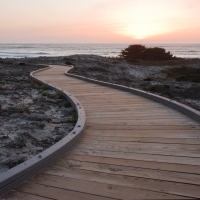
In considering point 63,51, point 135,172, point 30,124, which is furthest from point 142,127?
point 63,51

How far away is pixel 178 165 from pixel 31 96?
20.5 feet

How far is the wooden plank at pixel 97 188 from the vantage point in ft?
7.68

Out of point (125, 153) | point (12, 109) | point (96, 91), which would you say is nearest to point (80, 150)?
point (125, 153)

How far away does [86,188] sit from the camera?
2475 mm

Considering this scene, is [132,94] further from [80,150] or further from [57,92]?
[80,150]

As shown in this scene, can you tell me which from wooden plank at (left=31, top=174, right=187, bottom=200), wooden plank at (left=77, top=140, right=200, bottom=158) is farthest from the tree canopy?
wooden plank at (left=31, top=174, right=187, bottom=200)

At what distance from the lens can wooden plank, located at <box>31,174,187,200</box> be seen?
234 cm

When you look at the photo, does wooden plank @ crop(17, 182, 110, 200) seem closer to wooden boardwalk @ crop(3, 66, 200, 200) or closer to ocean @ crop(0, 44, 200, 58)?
wooden boardwalk @ crop(3, 66, 200, 200)

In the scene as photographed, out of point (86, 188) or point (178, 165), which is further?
point (178, 165)

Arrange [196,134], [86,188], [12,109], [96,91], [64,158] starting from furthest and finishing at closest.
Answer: [96,91] < [12,109] < [196,134] < [64,158] < [86,188]

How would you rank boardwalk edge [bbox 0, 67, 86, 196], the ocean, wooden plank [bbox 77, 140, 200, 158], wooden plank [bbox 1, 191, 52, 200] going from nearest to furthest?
wooden plank [bbox 1, 191, 52, 200]
boardwalk edge [bbox 0, 67, 86, 196]
wooden plank [bbox 77, 140, 200, 158]
the ocean

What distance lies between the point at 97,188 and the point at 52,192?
1.29 ft

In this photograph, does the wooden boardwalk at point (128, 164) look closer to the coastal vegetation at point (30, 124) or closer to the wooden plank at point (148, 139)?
the wooden plank at point (148, 139)

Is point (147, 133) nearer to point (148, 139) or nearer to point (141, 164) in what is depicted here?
point (148, 139)
